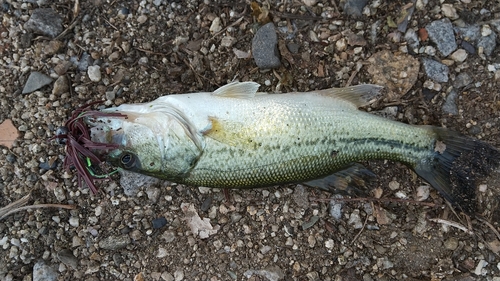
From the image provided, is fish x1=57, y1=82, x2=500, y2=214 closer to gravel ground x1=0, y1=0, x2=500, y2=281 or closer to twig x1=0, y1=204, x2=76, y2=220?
gravel ground x1=0, y1=0, x2=500, y2=281

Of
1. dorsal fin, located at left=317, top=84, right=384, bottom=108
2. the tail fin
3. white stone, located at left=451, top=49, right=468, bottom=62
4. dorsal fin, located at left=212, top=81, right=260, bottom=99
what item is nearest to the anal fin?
the tail fin

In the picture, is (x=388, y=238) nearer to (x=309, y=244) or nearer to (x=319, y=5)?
(x=309, y=244)

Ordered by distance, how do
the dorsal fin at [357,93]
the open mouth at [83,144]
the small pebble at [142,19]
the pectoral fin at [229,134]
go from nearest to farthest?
1. the open mouth at [83,144]
2. the pectoral fin at [229,134]
3. the dorsal fin at [357,93]
4. the small pebble at [142,19]

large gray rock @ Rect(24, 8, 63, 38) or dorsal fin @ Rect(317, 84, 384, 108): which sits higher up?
Answer: large gray rock @ Rect(24, 8, 63, 38)

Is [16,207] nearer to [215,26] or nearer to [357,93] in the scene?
[215,26]

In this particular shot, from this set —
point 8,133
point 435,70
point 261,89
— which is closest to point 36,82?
point 8,133

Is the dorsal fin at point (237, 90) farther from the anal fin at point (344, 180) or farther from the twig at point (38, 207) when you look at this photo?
the twig at point (38, 207)

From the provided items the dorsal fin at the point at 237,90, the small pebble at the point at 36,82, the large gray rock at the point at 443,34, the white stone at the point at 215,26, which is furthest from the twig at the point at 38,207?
the large gray rock at the point at 443,34
